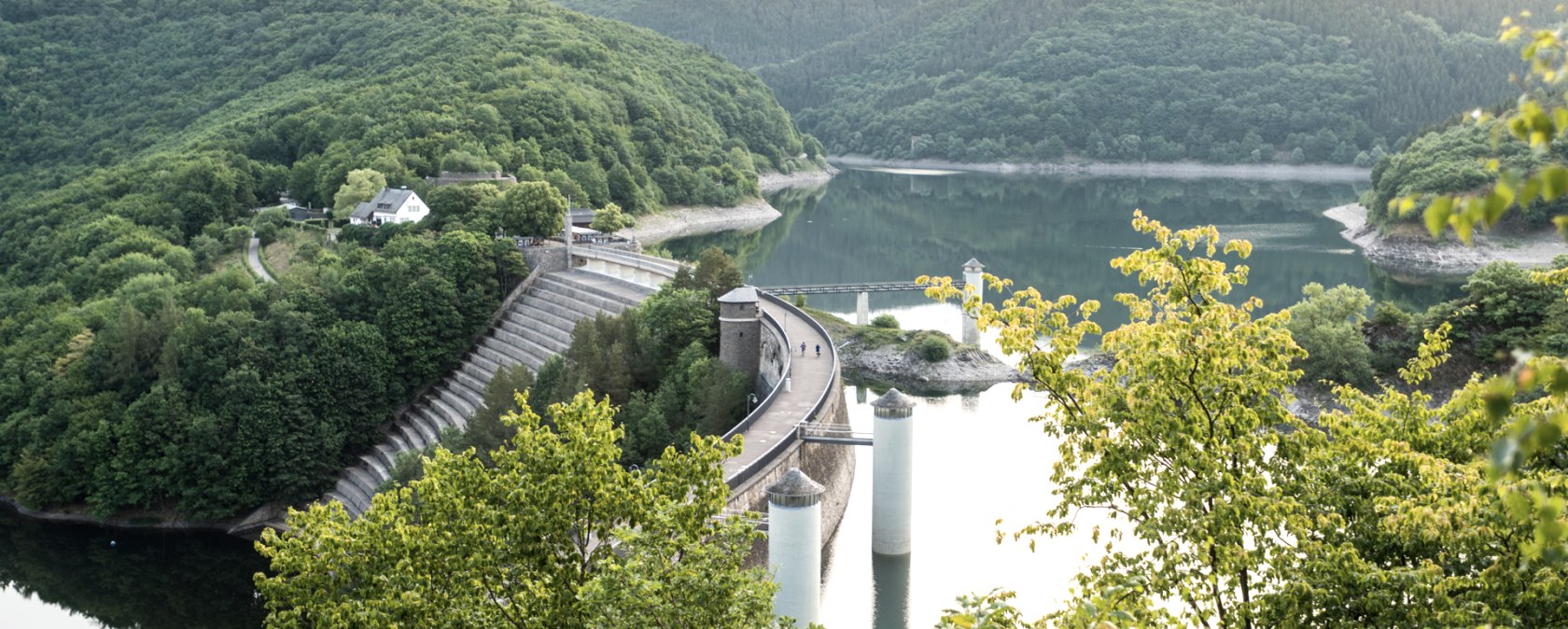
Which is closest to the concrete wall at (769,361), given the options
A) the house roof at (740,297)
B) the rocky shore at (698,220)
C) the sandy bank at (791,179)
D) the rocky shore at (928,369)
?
the house roof at (740,297)

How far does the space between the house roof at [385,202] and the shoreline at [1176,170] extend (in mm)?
124283

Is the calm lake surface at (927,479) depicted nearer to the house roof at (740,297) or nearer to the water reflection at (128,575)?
the water reflection at (128,575)

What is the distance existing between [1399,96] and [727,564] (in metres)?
189

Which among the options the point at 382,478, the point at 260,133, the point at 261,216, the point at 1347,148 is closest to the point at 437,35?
the point at 260,133

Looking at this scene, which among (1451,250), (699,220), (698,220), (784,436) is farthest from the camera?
(699,220)

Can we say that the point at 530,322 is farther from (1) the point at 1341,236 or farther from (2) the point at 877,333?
(1) the point at 1341,236

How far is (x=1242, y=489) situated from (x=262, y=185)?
87162mm

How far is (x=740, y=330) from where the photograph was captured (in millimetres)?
47625

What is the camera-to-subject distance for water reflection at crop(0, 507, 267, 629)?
4178 cm

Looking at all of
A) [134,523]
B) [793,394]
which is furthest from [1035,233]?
[134,523]

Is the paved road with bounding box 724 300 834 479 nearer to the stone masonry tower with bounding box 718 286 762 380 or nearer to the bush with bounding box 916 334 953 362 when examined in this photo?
the stone masonry tower with bounding box 718 286 762 380

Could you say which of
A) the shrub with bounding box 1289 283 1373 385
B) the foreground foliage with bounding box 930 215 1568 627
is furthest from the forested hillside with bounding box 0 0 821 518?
the foreground foliage with bounding box 930 215 1568 627

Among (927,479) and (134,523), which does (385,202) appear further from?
(927,479)

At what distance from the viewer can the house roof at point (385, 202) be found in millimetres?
74938
